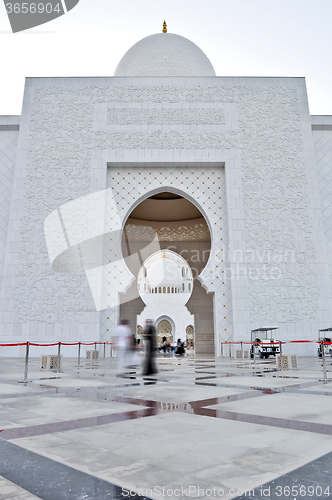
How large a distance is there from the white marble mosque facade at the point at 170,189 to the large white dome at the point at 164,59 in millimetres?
2393

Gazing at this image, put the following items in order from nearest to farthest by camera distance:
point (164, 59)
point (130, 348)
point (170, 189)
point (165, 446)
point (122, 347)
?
point (165, 446) → point (122, 347) → point (130, 348) → point (170, 189) → point (164, 59)

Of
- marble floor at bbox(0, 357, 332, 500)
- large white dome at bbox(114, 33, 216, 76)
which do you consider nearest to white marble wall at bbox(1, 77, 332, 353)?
large white dome at bbox(114, 33, 216, 76)

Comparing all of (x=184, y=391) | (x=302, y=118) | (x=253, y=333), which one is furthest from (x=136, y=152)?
(x=184, y=391)

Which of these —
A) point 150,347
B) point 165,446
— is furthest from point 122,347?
point 165,446

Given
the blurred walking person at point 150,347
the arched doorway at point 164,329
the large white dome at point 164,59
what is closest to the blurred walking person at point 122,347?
the blurred walking person at point 150,347

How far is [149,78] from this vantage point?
1205 centimetres

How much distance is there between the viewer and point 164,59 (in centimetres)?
1415

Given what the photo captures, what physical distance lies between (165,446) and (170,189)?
1051cm

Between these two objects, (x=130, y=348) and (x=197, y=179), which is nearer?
(x=130, y=348)

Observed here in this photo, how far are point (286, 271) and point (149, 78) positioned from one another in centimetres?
780

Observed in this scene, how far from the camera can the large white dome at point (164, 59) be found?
14.0 metres

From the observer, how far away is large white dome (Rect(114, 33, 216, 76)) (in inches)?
551

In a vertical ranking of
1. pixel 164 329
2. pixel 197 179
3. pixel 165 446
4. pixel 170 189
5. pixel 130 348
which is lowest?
pixel 165 446

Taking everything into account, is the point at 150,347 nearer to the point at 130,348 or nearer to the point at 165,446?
the point at 130,348
